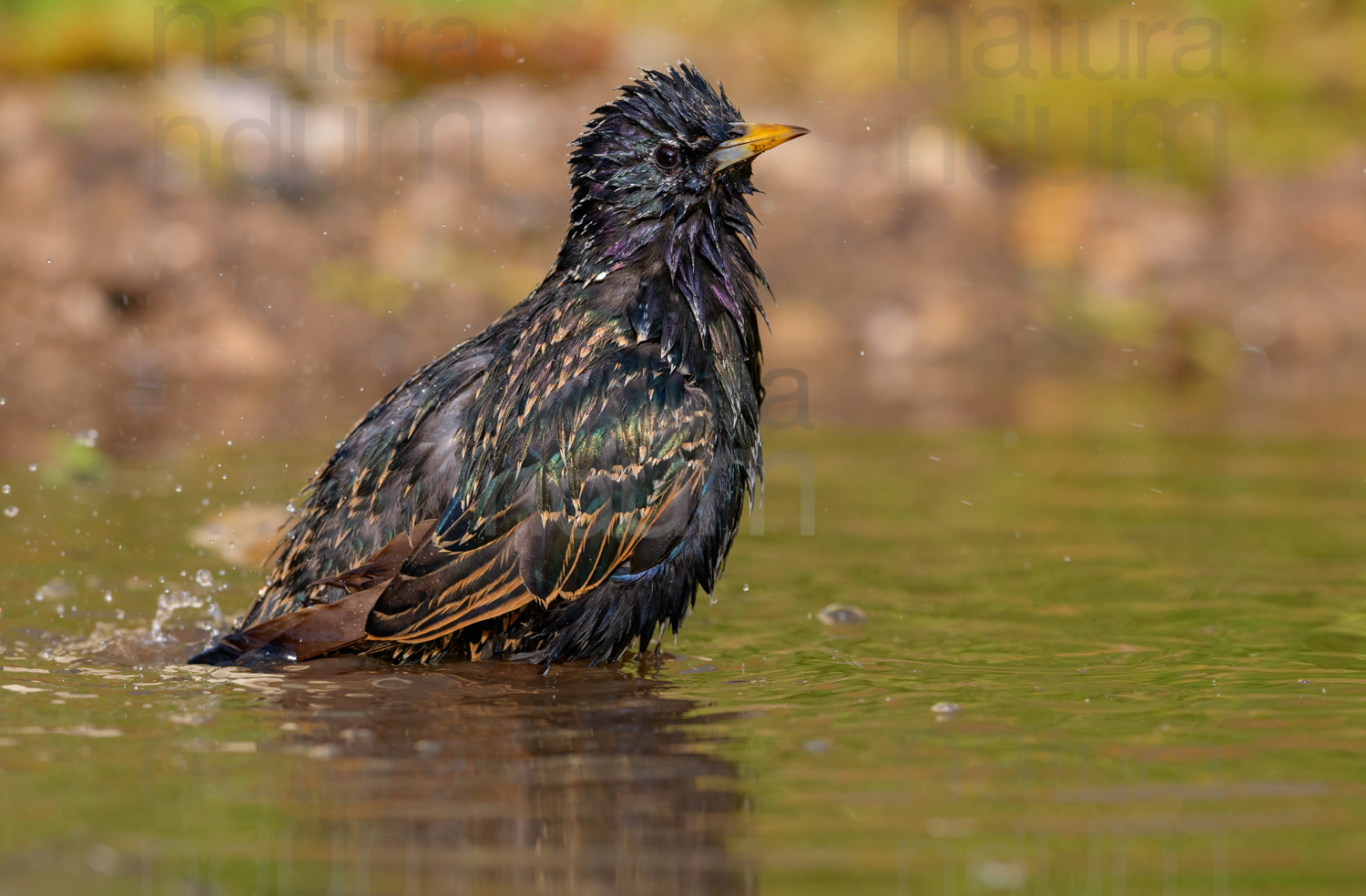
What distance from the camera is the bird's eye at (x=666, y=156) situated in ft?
18.7

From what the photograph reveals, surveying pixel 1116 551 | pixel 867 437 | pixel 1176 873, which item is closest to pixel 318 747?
pixel 1176 873

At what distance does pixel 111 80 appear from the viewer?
16453 millimetres

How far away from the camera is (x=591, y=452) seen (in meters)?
5.45

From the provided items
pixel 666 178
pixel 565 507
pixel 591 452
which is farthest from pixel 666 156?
pixel 565 507

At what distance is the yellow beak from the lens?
562 centimetres

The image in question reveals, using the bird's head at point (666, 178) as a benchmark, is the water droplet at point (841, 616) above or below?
below

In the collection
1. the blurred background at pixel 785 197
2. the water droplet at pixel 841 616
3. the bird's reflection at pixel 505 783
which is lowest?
the bird's reflection at pixel 505 783

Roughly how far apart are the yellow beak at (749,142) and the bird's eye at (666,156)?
0.12 m

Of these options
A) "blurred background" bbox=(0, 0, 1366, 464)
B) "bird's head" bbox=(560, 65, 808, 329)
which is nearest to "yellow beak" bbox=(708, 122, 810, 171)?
"bird's head" bbox=(560, 65, 808, 329)

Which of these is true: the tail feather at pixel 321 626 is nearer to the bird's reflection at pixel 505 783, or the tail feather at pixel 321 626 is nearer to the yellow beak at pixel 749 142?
the bird's reflection at pixel 505 783

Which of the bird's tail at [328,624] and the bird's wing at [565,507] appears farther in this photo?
the bird's tail at [328,624]

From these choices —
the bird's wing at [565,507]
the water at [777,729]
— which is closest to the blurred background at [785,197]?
the water at [777,729]

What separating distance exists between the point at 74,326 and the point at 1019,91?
9640 mm

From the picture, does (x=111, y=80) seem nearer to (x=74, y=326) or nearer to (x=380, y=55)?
(x=380, y=55)
